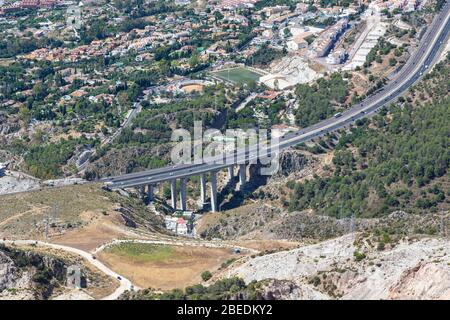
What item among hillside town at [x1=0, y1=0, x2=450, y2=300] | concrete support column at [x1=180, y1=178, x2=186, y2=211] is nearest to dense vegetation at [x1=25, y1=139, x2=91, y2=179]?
hillside town at [x1=0, y1=0, x2=450, y2=300]

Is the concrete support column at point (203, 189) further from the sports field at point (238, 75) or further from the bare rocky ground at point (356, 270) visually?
the bare rocky ground at point (356, 270)

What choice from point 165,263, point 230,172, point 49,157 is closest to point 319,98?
point 230,172

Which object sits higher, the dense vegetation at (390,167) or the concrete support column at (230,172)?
the dense vegetation at (390,167)

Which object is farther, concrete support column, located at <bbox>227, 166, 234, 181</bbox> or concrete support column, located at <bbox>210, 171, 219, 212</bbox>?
concrete support column, located at <bbox>227, 166, 234, 181</bbox>

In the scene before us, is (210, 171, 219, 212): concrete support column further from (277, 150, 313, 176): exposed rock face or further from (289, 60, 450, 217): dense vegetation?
(289, 60, 450, 217): dense vegetation

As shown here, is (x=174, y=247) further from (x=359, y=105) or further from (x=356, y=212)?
(x=359, y=105)

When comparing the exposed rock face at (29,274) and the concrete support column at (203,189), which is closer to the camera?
the exposed rock face at (29,274)

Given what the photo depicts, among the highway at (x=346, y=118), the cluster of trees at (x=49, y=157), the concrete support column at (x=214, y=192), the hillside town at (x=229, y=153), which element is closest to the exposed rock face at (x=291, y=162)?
the hillside town at (x=229, y=153)
